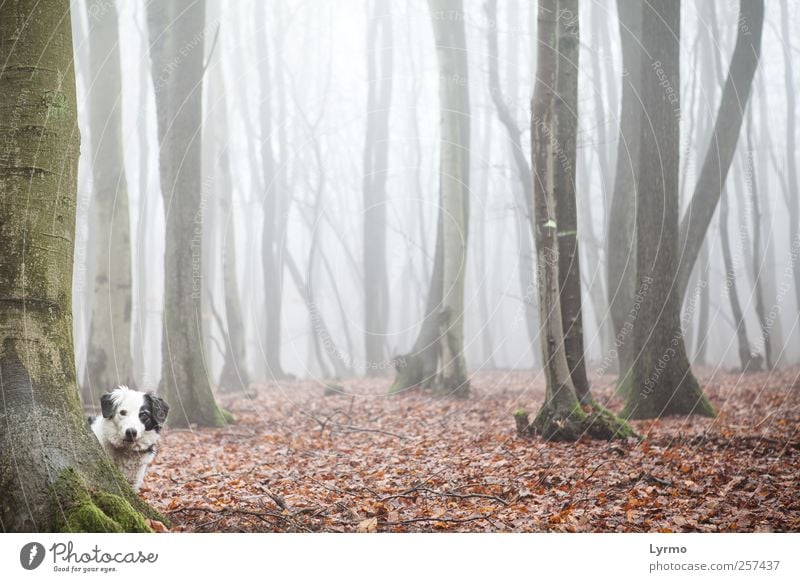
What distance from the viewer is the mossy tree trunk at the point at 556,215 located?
28.3ft

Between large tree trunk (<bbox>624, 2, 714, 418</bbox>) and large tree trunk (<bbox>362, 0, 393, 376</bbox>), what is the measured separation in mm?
12885

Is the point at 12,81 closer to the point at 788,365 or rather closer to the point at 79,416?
the point at 79,416

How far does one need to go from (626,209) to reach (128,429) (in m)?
10.2

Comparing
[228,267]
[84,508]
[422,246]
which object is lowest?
[84,508]

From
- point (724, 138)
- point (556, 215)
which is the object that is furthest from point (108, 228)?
point (724, 138)

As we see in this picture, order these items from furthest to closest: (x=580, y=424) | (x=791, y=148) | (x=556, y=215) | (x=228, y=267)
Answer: (x=228, y=267) → (x=791, y=148) → (x=556, y=215) → (x=580, y=424)

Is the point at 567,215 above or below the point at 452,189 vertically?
below

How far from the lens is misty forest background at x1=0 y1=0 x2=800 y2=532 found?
5297mm

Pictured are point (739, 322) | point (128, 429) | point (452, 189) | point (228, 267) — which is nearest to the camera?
point (128, 429)

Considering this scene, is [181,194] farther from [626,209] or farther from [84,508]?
[626,209]

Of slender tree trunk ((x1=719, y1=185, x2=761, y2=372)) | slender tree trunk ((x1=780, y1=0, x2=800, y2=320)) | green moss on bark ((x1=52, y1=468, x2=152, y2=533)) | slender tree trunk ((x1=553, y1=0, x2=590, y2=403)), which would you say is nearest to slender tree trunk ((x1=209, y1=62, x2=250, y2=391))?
slender tree trunk ((x1=553, y1=0, x2=590, y2=403))

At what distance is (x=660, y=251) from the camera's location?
10328mm

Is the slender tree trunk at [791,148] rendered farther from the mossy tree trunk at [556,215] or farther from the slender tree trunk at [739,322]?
the mossy tree trunk at [556,215]

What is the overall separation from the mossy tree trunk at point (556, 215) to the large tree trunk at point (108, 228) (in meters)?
7.19
